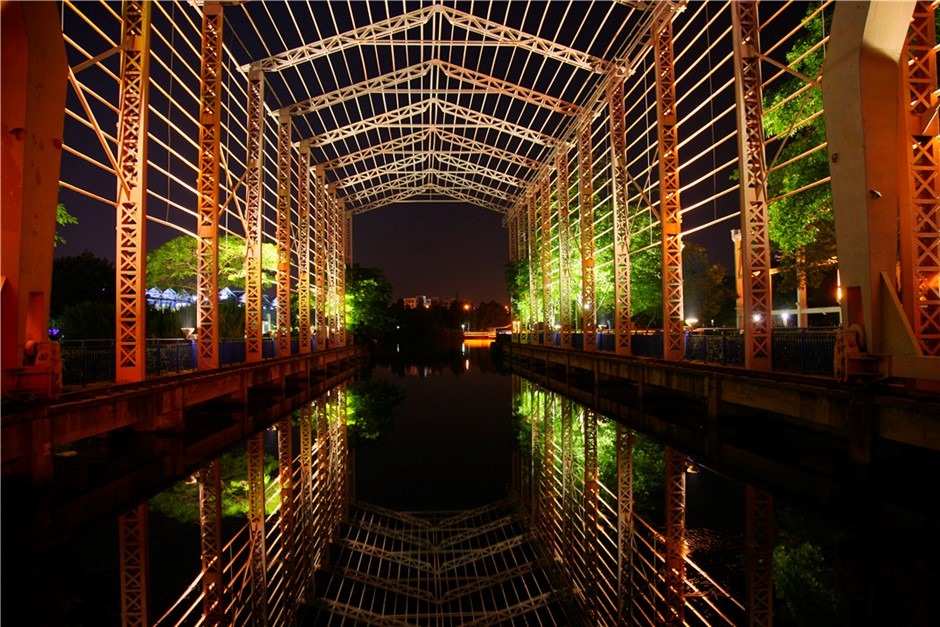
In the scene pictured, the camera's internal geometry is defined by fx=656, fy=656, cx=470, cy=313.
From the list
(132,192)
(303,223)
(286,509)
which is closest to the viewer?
(286,509)

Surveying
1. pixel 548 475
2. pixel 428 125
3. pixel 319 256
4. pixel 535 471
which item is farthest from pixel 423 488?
pixel 319 256

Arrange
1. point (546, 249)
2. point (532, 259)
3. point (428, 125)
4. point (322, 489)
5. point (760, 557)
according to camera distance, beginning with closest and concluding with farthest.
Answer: point (760, 557) → point (322, 489) → point (428, 125) → point (546, 249) → point (532, 259)

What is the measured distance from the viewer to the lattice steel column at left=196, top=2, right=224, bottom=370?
19188 mm

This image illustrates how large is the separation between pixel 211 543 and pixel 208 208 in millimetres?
13603

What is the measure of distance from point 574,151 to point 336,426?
27.3 m

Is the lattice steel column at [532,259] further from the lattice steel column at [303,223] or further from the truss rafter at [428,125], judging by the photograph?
the lattice steel column at [303,223]

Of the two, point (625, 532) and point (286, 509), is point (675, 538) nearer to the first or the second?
point (625, 532)

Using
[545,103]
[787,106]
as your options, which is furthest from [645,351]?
[545,103]

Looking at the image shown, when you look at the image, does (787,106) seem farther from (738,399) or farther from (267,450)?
(267,450)

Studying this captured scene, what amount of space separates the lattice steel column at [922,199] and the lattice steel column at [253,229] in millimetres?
20072

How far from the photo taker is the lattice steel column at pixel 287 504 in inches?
299

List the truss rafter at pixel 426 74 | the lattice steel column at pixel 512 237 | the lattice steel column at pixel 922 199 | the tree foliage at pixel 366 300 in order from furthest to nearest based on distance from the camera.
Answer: the tree foliage at pixel 366 300 → the lattice steel column at pixel 512 237 → the truss rafter at pixel 426 74 → the lattice steel column at pixel 922 199

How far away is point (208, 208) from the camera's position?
19484mm

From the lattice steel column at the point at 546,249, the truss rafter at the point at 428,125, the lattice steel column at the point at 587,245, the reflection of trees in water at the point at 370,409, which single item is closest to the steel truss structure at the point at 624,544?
the reflection of trees in water at the point at 370,409
